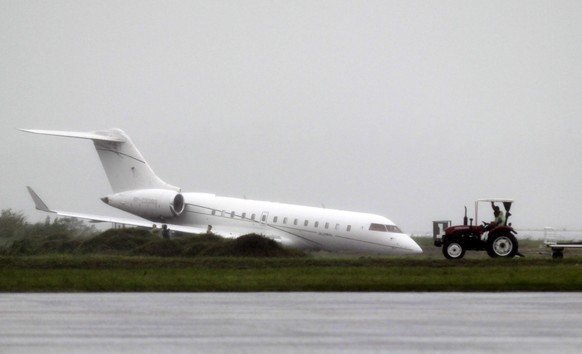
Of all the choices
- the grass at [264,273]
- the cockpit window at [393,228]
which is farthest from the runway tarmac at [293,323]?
the cockpit window at [393,228]

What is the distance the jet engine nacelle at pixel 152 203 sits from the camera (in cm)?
5438

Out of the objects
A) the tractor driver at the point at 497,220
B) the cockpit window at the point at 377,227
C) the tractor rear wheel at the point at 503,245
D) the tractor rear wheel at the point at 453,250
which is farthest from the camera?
the cockpit window at the point at 377,227

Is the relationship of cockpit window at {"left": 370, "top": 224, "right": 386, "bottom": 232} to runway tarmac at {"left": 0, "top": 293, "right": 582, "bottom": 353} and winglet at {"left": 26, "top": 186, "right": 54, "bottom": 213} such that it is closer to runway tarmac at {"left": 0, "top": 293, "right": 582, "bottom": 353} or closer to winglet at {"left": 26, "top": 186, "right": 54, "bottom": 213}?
winglet at {"left": 26, "top": 186, "right": 54, "bottom": 213}

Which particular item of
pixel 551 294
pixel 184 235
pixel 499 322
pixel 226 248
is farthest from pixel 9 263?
pixel 499 322

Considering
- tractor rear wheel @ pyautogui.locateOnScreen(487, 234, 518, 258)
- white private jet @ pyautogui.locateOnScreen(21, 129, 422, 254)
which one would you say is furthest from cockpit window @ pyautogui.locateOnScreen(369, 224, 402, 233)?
tractor rear wheel @ pyautogui.locateOnScreen(487, 234, 518, 258)

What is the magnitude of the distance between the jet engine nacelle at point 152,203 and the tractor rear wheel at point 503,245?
16113 mm

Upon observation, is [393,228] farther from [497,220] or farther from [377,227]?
[497,220]

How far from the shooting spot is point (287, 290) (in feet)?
94.6

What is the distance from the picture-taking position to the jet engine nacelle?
5438 cm

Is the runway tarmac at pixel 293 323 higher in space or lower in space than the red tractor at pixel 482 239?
lower

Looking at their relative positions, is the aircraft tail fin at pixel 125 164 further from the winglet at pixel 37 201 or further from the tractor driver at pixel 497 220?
the tractor driver at pixel 497 220

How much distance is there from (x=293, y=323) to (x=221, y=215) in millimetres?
34375

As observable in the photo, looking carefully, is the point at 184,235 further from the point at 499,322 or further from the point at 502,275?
the point at 499,322

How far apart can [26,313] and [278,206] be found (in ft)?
103
